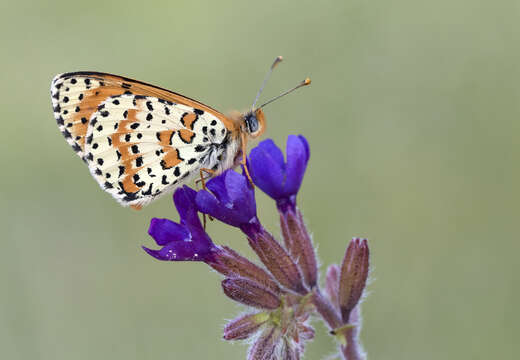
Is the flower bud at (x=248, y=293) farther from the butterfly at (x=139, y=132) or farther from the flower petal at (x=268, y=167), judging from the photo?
the butterfly at (x=139, y=132)

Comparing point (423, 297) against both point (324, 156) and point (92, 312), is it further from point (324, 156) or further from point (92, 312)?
point (92, 312)

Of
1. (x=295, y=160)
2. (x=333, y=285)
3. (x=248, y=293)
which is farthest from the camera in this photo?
(x=333, y=285)

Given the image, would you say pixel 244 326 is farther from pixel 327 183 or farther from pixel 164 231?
pixel 327 183

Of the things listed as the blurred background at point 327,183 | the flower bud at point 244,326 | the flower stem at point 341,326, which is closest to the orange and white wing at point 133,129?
the flower bud at point 244,326

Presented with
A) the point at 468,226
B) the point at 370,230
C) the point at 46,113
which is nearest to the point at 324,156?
the point at 370,230

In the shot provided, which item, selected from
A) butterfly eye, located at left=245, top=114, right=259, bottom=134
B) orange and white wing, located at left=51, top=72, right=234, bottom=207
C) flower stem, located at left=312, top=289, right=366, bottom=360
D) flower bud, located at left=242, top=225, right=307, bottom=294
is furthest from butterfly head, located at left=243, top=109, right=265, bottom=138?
flower stem, located at left=312, top=289, right=366, bottom=360

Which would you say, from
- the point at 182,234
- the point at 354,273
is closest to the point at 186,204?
the point at 182,234
